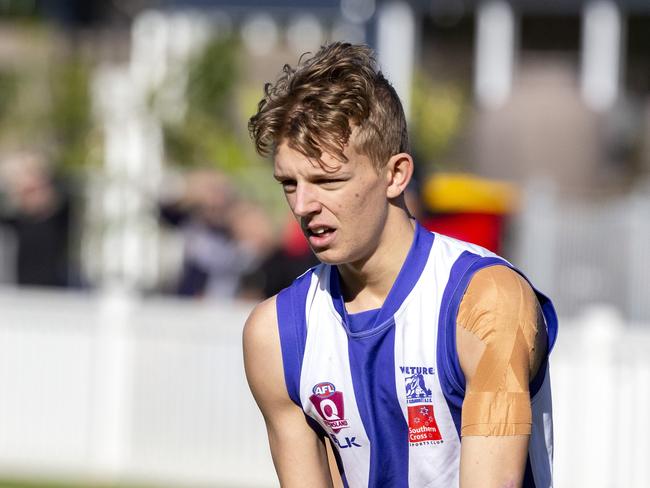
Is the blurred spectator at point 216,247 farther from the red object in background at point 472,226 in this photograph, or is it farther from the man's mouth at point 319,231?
the man's mouth at point 319,231

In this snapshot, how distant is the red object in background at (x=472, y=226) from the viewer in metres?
9.09

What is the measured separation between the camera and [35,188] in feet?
35.4

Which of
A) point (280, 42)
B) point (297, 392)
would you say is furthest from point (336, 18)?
point (297, 392)

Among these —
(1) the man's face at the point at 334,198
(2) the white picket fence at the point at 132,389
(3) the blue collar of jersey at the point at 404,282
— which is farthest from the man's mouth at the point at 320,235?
(2) the white picket fence at the point at 132,389

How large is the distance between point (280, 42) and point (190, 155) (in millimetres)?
3448

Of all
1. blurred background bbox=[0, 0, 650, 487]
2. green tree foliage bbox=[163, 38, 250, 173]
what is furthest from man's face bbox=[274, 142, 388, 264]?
green tree foliage bbox=[163, 38, 250, 173]

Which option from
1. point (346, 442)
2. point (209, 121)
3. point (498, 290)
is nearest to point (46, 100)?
point (209, 121)

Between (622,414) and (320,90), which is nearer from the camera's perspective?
(320,90)

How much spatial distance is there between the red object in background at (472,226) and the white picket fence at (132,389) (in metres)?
0.86

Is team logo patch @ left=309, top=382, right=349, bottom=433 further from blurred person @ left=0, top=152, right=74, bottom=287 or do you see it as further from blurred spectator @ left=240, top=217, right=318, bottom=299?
blurred person @ left=0, top=152, right=74, bottom=287

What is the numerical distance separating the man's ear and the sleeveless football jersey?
0.62 feet

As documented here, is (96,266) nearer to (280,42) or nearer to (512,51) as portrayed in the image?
(280,42)

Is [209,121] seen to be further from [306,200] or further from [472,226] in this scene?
[306,200]

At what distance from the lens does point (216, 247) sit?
34.6ft
